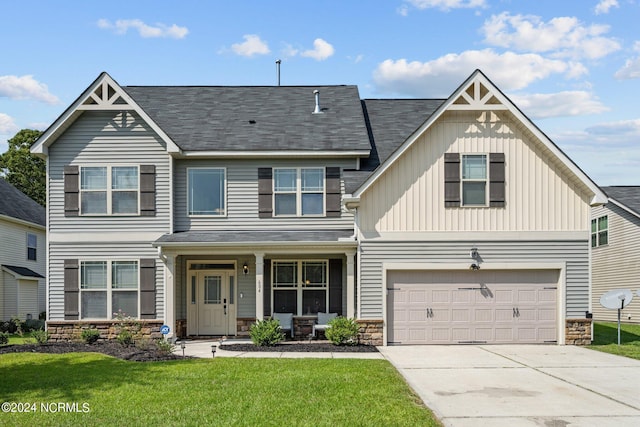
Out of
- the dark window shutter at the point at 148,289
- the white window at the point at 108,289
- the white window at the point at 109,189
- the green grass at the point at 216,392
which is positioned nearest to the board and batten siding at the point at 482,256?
the green grass at the point at 216,392

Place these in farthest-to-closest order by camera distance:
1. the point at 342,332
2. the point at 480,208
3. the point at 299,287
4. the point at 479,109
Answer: the point at 299,287 → the point at 480,208 → the point at 479,109 → the point at 342,332

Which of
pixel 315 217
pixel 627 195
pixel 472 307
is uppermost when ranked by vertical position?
pixel 627 195

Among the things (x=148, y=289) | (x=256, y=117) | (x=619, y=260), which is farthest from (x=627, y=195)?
(x=148, y=289)

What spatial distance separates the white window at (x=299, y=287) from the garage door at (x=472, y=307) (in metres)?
2.73

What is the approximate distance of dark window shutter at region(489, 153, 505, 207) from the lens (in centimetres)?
A: 1784

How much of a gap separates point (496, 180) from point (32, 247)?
2182cm

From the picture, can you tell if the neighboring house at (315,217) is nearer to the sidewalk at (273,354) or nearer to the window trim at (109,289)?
the window trim at (109,289)

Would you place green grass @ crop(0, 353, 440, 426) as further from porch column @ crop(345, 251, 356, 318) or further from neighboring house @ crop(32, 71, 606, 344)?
neighboring house @ crop(32, 71, 606, 344)

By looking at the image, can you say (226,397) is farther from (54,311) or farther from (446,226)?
(54,311)

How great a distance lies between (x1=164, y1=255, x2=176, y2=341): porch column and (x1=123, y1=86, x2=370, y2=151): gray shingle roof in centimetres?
335

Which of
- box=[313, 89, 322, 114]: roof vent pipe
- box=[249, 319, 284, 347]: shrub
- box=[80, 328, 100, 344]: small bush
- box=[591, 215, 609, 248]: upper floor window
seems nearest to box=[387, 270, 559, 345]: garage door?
box=[249, 319, 284, 347]: shrub

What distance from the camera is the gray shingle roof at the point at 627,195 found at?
26.9 metres

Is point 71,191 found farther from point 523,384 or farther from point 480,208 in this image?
point 523,384

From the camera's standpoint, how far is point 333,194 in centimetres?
1973
